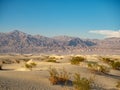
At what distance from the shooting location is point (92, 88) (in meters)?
12.4

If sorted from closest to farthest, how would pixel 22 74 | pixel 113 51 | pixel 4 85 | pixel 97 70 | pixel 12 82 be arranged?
pixel 4 85
pixel 12 82
pixel 22 74
pixel 97 70
pixel 113 51

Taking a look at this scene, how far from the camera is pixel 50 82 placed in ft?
41.0

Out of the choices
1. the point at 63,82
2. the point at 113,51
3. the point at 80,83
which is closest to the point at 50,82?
the point at 63,82

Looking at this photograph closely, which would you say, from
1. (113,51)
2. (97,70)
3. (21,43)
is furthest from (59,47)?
(97,70)

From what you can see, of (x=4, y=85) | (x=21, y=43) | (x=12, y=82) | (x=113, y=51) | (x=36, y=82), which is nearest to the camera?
(x=4, y=85)

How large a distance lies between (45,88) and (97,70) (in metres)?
7.85

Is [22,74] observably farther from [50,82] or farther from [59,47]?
[59,47]

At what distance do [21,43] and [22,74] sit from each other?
178 meters

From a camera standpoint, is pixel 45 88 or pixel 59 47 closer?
pixel 45 88

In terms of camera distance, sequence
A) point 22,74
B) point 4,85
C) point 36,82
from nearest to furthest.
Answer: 1. point 4,85
2. point 36,82
3. point 22,74

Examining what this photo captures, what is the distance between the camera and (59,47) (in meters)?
199

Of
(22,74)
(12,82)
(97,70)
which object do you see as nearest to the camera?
(12,82)

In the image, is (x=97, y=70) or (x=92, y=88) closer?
(x=92, y=88)

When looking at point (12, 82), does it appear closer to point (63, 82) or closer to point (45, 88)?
point (45, 88)
